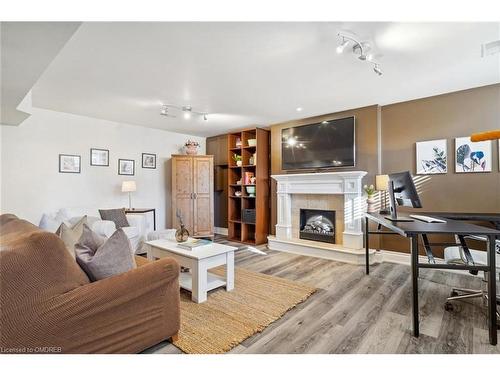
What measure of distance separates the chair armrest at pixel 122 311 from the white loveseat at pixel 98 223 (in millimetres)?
1998

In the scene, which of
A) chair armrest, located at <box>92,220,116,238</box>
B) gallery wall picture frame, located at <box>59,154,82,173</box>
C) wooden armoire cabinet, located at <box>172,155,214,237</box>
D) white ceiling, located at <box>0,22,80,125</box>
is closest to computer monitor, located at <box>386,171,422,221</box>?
white ceiling, located at <box>0,22,80,125</box>

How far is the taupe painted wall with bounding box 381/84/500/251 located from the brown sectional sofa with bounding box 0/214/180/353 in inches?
138

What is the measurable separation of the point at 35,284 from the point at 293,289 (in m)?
2.17

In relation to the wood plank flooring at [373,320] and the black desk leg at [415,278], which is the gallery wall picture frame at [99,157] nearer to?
the wood plank flooring at [373,320]

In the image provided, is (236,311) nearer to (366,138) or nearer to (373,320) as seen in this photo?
(373,320)

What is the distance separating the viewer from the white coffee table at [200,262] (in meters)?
2.34

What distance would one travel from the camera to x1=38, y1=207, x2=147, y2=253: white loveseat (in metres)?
3.09

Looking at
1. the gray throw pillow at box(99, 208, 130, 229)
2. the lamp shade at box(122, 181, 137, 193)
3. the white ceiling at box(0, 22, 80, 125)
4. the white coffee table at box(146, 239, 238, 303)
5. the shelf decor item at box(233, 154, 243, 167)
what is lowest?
the white coffee table at box(146, 239, 238, 303)

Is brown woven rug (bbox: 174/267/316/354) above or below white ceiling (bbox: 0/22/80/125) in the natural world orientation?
below

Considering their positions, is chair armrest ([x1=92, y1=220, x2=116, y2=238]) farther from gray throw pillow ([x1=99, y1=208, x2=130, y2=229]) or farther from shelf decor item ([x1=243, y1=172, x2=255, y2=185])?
shelf decor item ([x1=243, y1=172, x2=255, y2=185])

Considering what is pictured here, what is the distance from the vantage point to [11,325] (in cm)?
117

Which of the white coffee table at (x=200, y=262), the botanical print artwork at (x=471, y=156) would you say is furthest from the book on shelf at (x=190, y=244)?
the botanical print artwork at (x=471, y=156)
